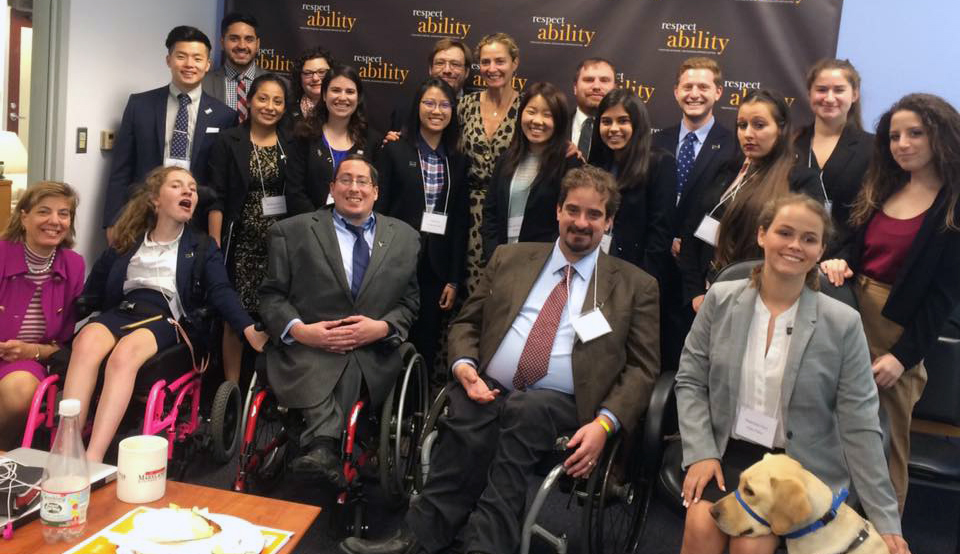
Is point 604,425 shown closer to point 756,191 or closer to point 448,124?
point 756,191

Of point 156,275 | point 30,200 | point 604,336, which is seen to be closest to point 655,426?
point 604,336

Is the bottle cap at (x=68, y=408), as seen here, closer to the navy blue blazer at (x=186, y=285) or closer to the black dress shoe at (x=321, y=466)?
the black dress shoe at (x=321, y=466)

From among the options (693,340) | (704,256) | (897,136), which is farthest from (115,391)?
(897,136)

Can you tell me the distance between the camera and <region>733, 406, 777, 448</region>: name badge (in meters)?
2.24

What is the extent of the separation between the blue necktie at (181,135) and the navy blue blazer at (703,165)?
225 centimetres

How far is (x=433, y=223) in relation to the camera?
11.8 ft

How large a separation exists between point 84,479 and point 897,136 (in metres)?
2.52

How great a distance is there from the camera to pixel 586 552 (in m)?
2.30

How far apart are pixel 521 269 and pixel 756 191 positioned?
0.85 metres

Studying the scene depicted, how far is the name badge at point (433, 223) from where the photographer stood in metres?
3.61

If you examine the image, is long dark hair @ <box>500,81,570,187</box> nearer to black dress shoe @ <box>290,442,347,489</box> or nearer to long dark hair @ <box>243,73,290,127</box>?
long dark hair @ <box>243,73,290,127</box>

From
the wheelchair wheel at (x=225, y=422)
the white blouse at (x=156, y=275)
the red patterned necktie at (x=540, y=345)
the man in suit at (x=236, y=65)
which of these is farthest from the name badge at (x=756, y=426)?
the man in suit at (x=236, y=65)

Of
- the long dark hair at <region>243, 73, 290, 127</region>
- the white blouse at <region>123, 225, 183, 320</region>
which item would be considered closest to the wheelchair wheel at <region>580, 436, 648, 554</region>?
the white blouse at <region>123, 225, 183, 320</region>

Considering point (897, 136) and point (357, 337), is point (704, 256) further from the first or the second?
point (357, 337)
